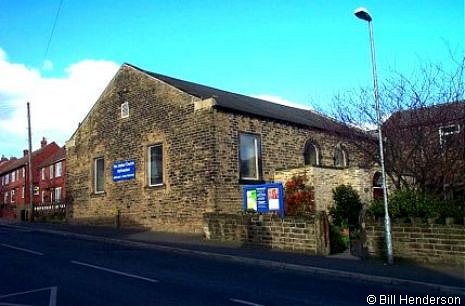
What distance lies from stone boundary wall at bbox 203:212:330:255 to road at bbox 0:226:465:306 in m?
2.60

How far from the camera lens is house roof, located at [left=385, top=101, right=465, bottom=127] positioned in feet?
46.7

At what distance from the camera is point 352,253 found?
1435 centimetres

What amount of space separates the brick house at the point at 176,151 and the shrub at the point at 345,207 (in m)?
1.34

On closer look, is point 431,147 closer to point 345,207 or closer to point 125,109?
point 345,207

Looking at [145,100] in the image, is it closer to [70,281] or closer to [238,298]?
[70,281]

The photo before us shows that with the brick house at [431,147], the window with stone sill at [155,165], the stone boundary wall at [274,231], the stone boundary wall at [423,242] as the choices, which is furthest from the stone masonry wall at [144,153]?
the stone boundary wall at [423,242]

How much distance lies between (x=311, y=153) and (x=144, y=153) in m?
8.71

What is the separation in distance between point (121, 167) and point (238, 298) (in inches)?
691

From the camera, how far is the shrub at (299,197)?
19.6 meters

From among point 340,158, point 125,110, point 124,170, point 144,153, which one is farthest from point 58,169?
point 340,158

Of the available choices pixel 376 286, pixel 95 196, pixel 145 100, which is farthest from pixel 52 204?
pixel 376 286

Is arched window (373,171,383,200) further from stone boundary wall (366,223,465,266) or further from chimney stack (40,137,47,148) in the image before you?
chimney stack (40,137,47,148)

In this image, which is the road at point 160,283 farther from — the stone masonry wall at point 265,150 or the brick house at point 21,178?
the brick house at point 21,178

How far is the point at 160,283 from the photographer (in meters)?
9.74
